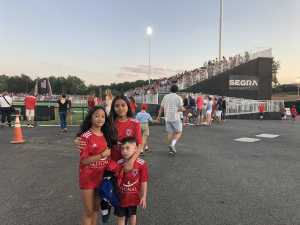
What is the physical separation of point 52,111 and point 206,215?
18631 millimetres

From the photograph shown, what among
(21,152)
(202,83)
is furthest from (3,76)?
(21,152)

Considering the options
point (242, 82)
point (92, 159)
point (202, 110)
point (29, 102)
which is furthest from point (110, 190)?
point (242, 82)

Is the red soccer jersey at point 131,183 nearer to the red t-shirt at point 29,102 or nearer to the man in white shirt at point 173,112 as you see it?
the man in white shirt at point 173,112

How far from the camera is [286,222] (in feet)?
12.9

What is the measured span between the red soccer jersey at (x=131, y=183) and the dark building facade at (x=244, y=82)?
90.6 ft

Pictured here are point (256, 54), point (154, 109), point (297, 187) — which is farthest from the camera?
point (256, 54)

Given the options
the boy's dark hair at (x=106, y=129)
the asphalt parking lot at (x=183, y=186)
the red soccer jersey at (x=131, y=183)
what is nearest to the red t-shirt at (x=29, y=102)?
the asphalt parking lot at (x=183, y=186)

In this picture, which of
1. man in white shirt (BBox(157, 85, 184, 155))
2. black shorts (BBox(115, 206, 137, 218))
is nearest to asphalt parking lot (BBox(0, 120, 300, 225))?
man in white shirt (BBox(157, 85, 184, 155))

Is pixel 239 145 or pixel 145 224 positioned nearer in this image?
pixel 145 224

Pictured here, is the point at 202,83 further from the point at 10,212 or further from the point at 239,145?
the point at 10,212

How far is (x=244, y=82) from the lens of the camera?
32.2m

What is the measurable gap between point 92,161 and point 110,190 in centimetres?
32

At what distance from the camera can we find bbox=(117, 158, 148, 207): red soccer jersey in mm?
2992

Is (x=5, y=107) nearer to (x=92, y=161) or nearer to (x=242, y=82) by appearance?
(x=92, y=161)
